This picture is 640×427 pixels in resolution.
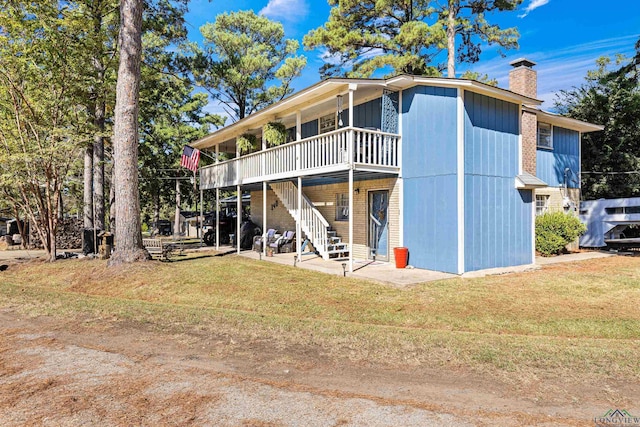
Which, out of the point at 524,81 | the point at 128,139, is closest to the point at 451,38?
the point at 524,81

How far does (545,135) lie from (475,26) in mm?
7741

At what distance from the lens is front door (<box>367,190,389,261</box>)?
12.0 meters

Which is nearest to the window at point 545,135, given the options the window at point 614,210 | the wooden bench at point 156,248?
the window at point 614,210

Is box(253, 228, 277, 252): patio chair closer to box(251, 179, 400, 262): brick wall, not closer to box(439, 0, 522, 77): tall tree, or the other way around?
box(251, 179, 400, 262): brick wall

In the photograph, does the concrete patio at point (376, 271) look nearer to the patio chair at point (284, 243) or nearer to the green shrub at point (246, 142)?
the patio chair at point (284, 243)

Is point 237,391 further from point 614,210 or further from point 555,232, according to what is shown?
point 614,210

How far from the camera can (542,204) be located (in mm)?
14758

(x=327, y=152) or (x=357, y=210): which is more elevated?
(x=327, y=152)

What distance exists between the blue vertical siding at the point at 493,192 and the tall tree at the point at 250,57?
18199mm

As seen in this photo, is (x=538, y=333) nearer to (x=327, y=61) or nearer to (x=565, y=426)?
(x=565, y=426)

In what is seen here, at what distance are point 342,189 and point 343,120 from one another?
→ 7.87 ft

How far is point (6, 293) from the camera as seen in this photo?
8.25 meters

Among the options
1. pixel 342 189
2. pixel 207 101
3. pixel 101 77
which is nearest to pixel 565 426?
pixel 342 189

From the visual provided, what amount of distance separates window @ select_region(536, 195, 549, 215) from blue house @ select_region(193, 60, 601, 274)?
278 centimetres
